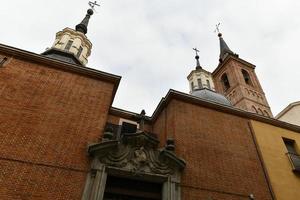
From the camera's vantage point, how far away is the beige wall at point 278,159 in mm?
11477

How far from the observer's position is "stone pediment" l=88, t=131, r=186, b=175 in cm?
932

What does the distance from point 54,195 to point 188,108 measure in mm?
7595

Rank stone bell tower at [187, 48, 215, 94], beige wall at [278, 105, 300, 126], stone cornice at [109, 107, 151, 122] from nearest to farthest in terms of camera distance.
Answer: stone cornice at [109, 107, 151, 122] < beige wall at [278, 105, 300, 126] < stone bell tower at [187, 48, 215, 94]

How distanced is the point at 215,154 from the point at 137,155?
151 inches

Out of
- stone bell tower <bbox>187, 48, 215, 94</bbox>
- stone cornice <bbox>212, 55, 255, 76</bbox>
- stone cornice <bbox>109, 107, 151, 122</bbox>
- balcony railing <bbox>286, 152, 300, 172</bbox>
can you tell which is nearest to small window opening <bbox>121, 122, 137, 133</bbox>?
stone cornice <bbox>109, 107, 151, 122</bbox>

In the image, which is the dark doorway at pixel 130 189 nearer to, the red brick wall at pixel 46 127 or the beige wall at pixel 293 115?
the red brick wall at pixel 46 127

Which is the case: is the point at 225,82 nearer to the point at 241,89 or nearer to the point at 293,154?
the point at 241,89

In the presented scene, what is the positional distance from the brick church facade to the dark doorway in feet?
0.12

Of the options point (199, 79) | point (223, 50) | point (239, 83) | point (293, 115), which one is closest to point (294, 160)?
point (293, 115)

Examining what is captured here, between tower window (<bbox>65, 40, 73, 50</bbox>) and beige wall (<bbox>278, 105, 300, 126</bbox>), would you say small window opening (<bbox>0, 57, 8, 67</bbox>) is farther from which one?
beige wall (<bbox>278, 105, 300, 126</bbox>)

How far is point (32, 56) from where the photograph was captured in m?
11.9

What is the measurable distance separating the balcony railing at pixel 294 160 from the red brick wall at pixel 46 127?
991cm

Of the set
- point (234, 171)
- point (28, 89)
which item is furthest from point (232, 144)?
point (28, 89)

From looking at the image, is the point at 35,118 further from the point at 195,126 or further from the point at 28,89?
the point at 195,126
